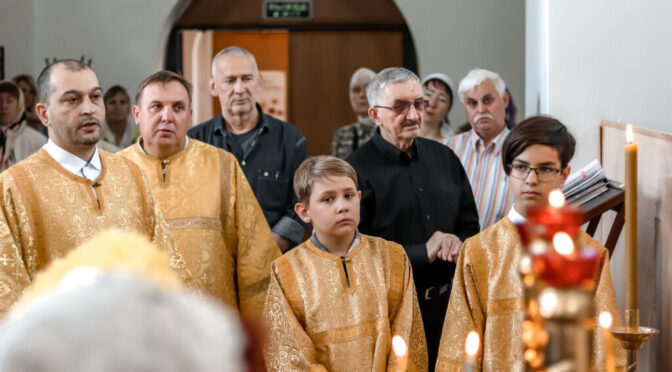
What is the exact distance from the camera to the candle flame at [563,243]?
1.88 ft

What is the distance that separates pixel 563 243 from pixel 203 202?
271 cm

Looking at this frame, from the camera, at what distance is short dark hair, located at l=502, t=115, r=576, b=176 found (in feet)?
8.34

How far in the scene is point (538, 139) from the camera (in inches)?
100.0

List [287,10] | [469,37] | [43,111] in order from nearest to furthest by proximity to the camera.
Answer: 1. [43,111]
2. [469,37]
3. [287,10]

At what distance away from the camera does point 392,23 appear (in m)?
8.14

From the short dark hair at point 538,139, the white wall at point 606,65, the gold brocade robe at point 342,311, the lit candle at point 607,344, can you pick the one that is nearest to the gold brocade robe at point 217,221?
the gold brocade robe at point 342,311

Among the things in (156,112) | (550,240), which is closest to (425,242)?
(156,112)

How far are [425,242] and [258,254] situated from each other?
0.63 metres

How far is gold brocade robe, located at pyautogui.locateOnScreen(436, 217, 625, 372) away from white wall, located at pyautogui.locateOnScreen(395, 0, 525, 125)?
16.9 feet

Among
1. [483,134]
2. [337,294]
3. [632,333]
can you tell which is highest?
[483,134]

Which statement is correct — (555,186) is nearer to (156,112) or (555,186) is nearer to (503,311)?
(503,311)

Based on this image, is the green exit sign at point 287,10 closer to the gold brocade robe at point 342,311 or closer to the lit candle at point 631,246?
the gold brocade robe at point 342,311

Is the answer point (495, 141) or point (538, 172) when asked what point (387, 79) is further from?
point (495, 141)

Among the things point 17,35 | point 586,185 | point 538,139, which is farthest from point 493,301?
point 17,35
